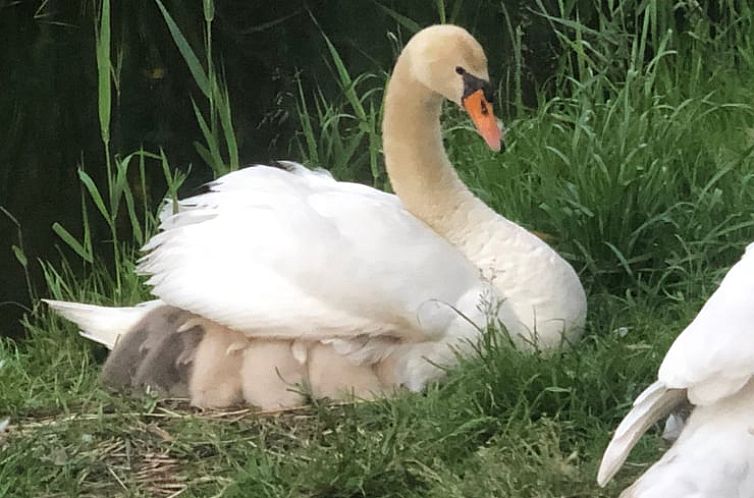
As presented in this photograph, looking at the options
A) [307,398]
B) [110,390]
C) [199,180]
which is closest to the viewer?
[307,398]

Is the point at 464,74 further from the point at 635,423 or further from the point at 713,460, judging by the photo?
the point at 713,460

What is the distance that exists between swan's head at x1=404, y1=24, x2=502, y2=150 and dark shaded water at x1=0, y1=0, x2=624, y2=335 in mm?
1970

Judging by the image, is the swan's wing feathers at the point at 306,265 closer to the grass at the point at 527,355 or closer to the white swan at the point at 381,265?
the white swan at the point at 381,265

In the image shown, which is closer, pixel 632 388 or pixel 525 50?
pixel 632 388

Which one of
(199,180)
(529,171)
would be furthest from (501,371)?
(199,180)

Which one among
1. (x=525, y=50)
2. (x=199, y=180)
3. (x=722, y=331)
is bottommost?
(x=199, y=180)

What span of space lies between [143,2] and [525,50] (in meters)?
3.36

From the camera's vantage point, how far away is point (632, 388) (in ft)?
9.85

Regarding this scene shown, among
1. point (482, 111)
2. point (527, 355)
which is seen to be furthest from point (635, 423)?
point (482, 111)

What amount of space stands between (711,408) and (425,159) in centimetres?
153

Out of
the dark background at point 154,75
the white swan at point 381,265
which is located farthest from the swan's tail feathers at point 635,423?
the dark background at point 154,75

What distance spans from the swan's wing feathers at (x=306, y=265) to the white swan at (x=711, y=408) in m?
1.06

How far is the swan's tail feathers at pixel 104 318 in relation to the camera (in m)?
3.72

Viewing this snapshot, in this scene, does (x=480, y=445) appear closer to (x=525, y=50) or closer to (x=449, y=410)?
(x=449, y=410)
